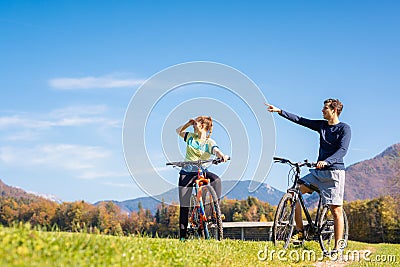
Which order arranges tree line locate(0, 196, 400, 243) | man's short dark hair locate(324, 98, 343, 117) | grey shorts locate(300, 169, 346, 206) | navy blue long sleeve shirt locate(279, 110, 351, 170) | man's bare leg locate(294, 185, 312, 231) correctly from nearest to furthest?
1. navy blue long sleeve shirt locate(279, 110, 351, 170)
2. grey shorts locate(300, 169, 346, 206)
3. man's short dark hair locate(324, 98, 343, 117)
4. man's bare leg locate(294, 185, 312, 231)
5. tree line locate(0, 196, 400, 243)

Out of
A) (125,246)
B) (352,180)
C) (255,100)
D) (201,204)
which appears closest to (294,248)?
(201,204)

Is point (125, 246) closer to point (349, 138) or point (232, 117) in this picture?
point (349, 138)

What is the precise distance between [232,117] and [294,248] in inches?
117

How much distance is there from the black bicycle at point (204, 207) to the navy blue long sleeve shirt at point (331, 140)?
5.97 ft

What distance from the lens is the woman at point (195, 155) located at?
9.05 meters

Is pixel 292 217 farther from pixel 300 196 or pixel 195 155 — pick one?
pixel 195 155

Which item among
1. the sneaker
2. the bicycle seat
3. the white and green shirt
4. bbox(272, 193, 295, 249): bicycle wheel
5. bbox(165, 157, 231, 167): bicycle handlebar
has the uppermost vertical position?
the white and green shirt

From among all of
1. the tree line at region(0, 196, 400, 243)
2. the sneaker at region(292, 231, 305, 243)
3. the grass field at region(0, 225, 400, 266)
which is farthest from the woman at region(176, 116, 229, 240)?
the tree line at region(0, 196, 400, 243)

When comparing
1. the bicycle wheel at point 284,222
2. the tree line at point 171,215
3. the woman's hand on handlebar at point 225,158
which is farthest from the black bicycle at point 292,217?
the tree line at point 171,215

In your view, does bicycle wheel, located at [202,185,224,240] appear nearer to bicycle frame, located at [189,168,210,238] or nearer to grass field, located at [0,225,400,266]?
bicycle frame, located at [189,168,210,238]

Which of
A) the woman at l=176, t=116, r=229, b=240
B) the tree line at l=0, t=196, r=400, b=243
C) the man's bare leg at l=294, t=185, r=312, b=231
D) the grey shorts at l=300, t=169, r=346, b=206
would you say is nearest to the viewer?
the grey shorts at l=300, t=169, r=346, b=206

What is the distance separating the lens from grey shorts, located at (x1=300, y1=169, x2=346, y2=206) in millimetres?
8789

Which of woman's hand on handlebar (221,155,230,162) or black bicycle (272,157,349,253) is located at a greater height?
woman's hand on handlebar (221,155,230,162)

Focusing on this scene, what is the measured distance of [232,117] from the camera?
1066cm
